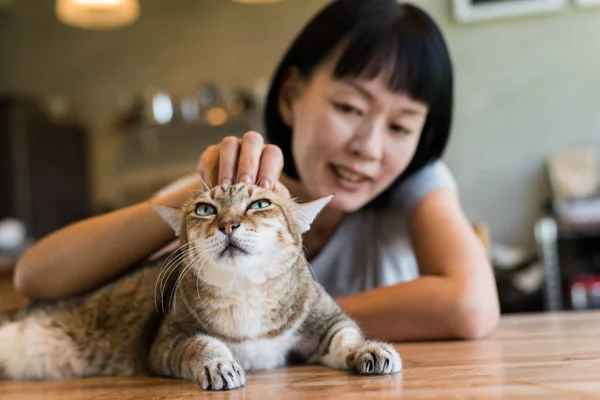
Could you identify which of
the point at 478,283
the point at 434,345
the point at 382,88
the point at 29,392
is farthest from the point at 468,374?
the point at 382,88

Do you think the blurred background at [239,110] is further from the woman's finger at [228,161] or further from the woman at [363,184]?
the woman's finger at [228,161]

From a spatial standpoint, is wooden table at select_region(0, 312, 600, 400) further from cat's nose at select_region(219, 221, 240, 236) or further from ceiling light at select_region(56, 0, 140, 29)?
ceiling light at select_region(56, 0, 140, 29)

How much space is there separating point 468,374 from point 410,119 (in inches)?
25.2

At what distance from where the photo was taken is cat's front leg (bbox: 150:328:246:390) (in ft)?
2.50

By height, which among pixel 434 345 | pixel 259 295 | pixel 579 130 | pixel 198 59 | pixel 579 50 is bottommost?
pixel 434 345

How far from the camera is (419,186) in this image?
4.65ft

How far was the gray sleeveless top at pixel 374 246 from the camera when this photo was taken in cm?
143

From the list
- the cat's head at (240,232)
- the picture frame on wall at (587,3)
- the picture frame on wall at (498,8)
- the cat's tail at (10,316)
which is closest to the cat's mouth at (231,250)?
the cat's head at (240,232)

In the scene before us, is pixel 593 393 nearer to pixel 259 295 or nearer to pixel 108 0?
pixel 259 295

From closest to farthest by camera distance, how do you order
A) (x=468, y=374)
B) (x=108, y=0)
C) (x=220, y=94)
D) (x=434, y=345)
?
(x=468, y=374) → (x=434, y=345) → (x=108, y=0) → (x=220, y=94)

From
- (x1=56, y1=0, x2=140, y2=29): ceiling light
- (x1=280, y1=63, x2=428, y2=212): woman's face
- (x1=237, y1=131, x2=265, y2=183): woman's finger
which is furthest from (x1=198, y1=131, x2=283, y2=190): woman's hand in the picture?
(x1=56, y1=0, x2=140, y2=29): ceiling light

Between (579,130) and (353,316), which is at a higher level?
(579,130)

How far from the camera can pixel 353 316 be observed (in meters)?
1.10

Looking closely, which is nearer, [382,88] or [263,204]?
[263,204]
